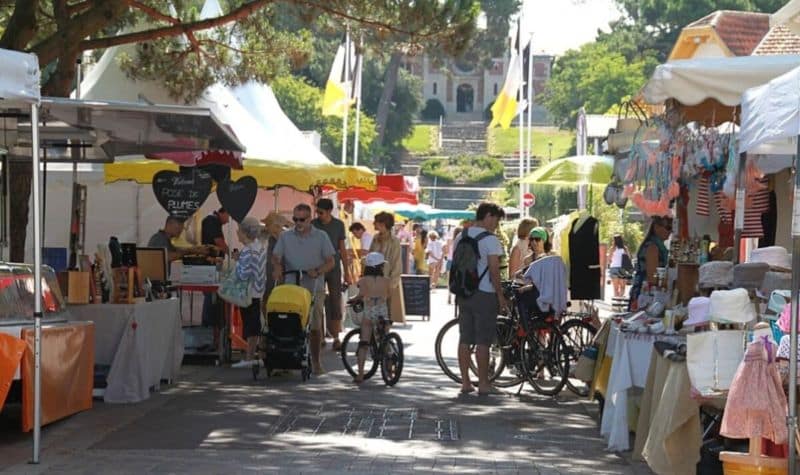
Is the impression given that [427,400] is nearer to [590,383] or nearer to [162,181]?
[590,383]

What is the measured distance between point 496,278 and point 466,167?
100347 mm

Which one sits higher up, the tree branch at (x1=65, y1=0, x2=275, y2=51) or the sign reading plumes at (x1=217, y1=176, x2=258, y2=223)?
the tree branch at (x1=65, y1=0, x2=275, y2=51)

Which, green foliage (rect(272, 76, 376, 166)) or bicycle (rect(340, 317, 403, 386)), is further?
green foliage (rect(272, 76, 376, 166))

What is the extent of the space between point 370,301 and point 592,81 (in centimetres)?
9160

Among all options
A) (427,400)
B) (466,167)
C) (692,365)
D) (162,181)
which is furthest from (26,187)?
(466,167)

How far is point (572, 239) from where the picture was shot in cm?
1728

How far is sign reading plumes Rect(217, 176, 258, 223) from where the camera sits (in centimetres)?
1916

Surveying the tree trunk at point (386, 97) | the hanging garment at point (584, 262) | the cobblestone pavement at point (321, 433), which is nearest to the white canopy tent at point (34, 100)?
the cobblestone pavement at point (321, 433)

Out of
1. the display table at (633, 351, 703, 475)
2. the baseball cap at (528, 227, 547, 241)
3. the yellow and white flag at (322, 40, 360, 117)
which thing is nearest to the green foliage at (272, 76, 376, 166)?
the yellow and white flag at (322, 40, 360, 117)

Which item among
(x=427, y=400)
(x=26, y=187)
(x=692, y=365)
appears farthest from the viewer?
(x=26, y=187)

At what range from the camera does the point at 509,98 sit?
135 ft

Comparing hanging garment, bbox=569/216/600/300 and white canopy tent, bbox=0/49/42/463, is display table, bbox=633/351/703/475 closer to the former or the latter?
white canopy tent, bbox=0/49/42/463

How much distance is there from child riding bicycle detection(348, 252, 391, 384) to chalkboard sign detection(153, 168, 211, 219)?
3.63m

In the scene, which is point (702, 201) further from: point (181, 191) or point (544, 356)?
point (181, 191)
